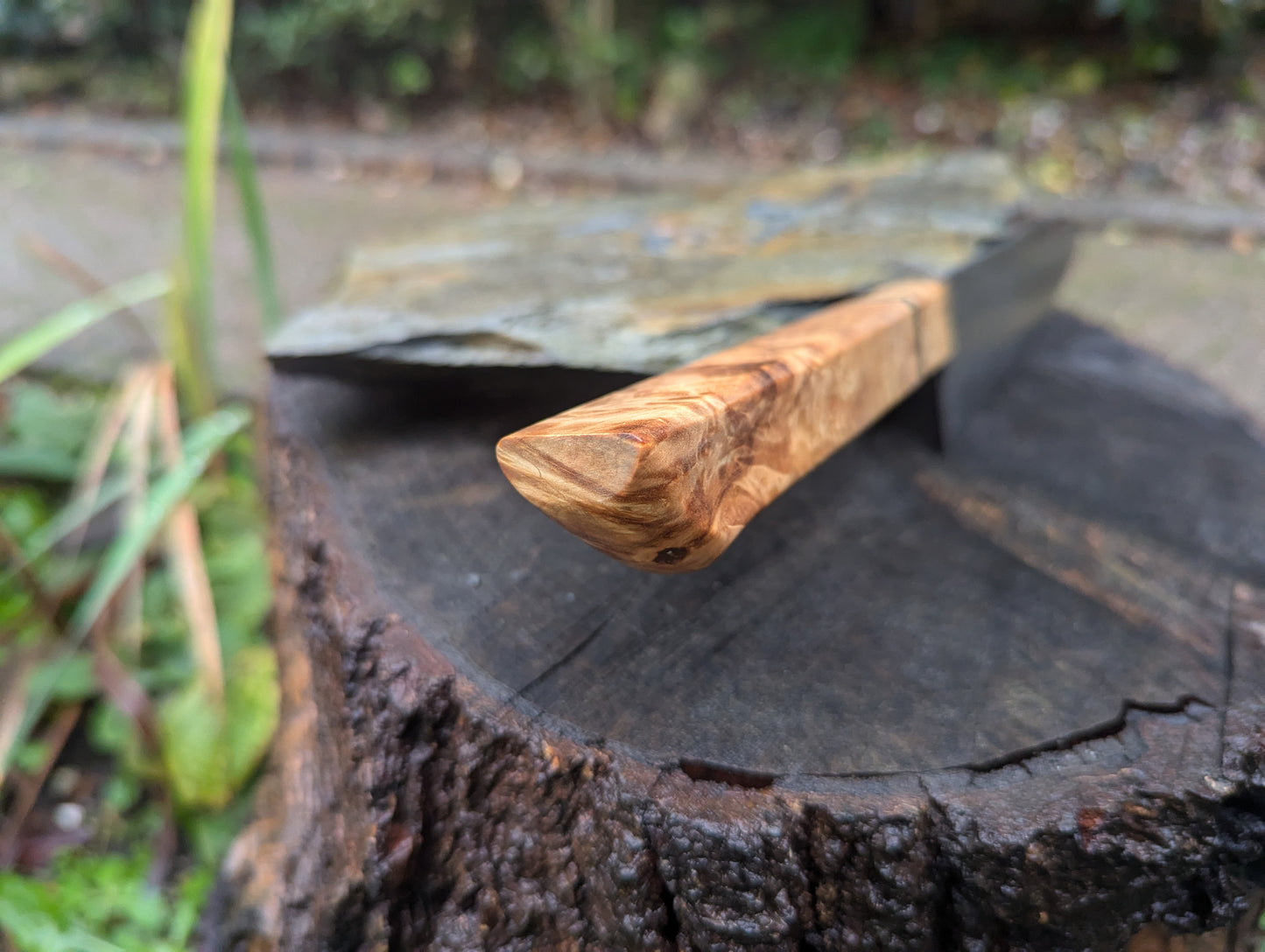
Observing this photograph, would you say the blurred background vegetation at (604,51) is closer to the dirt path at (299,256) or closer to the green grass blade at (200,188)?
the dirt path at (299,256)

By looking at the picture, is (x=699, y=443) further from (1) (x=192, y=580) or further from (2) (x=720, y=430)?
(1) (x=192, y=580)

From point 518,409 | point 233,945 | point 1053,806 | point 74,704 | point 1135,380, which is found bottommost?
point 233,945

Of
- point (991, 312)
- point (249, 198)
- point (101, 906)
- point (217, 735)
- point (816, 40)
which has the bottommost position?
point (101, 906)

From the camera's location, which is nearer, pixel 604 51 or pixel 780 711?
pixel 780 711

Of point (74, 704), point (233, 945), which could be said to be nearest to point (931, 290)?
point (233, 945)

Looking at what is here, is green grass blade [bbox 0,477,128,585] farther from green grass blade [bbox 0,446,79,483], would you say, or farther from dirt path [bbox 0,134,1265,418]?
dirt path [bbox 0,134,1265,418]

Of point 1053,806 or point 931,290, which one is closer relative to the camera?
point 1053,806

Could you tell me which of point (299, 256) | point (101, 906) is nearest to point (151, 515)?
point (101, 906)

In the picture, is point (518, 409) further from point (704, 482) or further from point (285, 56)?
point (285, 56)
